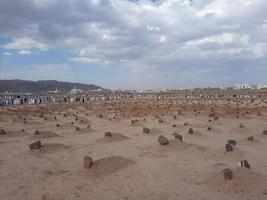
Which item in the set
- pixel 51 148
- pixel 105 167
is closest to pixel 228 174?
pixel 105 167

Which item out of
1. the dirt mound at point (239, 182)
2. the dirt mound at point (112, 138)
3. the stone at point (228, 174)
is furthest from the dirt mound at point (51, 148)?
the stone at point (228, 174)

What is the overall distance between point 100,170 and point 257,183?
18.6ft

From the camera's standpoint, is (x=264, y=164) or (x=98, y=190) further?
(x=264, y=164)

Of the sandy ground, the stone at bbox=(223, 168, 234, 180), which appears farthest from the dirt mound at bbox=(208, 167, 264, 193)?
the stone at bbox=(223, 168, 234, 180)

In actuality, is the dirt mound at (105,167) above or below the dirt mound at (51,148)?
above

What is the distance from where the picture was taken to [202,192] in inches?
472

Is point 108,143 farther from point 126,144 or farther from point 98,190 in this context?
point 98,190

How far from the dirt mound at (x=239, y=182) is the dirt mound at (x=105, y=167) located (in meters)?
3.84

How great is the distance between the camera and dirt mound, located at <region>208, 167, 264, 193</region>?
12.0 m

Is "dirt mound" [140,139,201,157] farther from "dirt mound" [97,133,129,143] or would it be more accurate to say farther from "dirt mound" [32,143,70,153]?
"dirt mound" [32,143,70,153]

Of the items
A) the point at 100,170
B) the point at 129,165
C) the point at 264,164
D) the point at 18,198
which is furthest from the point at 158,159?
the point at 18,198

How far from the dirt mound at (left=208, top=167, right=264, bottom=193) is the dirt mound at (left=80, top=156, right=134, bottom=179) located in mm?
3840

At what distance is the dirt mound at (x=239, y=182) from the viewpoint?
12023 millimetres

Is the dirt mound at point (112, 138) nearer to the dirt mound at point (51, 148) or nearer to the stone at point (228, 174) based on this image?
the dirt mound at point (51, 148)
